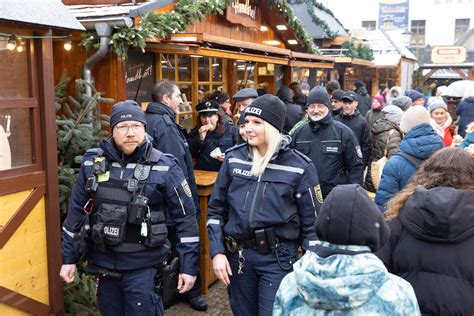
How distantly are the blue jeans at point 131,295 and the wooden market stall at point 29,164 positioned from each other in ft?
3.01

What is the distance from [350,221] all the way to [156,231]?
1712mm

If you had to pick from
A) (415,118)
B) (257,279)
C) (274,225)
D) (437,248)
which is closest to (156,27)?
(415,118)

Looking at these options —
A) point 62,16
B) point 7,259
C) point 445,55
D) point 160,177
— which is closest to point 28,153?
point 7,259

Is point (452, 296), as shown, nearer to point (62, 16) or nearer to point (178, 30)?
point (62, 16)

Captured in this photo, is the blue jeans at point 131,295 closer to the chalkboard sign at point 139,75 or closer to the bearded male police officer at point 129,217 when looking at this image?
the bearded male police officer at point 129,217

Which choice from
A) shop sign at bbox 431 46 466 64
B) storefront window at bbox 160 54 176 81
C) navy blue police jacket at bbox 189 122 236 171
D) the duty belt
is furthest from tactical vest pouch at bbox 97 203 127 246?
shop sign at bbox 431 46 466 64

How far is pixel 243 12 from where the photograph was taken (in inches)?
348

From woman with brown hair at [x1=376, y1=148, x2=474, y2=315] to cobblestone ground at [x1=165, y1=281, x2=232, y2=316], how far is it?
2707 mm

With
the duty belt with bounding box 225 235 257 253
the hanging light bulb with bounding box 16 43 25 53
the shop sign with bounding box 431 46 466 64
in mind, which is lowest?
the duty belt with bounding box 225 235 257 253

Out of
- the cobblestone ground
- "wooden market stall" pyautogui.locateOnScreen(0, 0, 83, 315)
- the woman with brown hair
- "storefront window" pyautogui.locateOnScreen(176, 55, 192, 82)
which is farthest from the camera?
"storefront window" pyautogui.locateOnScreen(176, 55, 192, 82)

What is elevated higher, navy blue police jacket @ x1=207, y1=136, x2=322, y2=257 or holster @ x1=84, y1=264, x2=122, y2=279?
navy blue police jacket @ x1=207, y1=136, x2=322, y2=257

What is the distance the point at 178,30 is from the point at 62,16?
7.76 ft

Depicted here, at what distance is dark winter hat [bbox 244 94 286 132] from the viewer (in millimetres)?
3262

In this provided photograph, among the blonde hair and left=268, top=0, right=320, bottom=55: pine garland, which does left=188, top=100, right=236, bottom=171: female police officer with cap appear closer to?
the blonde hair
